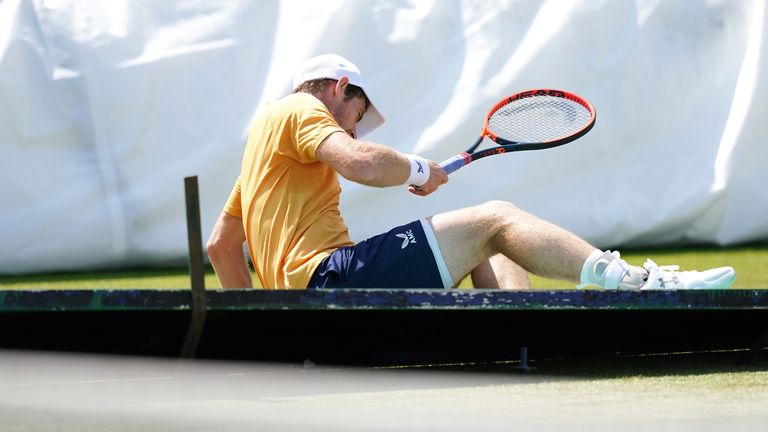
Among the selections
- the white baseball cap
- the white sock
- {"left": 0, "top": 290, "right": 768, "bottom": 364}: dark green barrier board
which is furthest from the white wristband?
the white sock

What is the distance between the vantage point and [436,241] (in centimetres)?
389

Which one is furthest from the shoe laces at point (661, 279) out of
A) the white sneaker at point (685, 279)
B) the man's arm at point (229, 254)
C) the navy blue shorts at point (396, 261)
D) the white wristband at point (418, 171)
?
the man's arm at point (229, 254)

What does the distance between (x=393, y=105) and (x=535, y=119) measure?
9.85 ft

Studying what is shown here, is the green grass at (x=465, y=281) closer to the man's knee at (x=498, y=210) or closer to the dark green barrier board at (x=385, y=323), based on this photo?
the dark green barrier board at (x=385, y=323)

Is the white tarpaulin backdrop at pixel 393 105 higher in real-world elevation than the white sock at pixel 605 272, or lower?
higher

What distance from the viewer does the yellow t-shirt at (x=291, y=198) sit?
3891 millimetres

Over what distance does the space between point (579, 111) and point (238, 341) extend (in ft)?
5.64

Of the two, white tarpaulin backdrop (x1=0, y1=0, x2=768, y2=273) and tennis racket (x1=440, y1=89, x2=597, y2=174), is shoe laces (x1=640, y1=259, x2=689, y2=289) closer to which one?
tennis racket (x1=440, y1=89, x2=597, y2=174)

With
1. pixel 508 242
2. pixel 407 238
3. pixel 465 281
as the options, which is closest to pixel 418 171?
pixel 407 238

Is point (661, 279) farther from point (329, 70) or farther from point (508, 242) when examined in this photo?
point (329, 70)

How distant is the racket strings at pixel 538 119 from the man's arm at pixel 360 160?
99 cm

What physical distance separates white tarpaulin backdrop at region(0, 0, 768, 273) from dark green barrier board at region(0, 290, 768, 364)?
12.2 feet

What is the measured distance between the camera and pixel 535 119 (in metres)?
4.77

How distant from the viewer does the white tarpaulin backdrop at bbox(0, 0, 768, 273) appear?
24.6 feet
